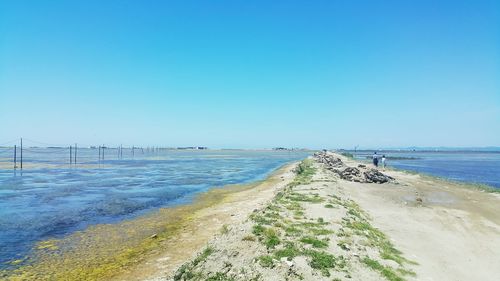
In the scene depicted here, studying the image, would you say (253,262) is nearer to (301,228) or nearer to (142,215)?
(301,228)

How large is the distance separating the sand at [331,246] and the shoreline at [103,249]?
91cm

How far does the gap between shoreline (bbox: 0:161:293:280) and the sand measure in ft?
3.00

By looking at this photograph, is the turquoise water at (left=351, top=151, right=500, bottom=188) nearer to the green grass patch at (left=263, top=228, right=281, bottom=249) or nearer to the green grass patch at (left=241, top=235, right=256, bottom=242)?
the green grass patch at (left=263, top=228, right=281, bottom=249)

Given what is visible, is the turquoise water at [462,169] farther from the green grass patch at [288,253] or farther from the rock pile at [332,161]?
the green grass patch at [288,253]

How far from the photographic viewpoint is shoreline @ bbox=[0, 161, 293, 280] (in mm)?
13328

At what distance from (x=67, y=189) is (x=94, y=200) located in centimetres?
999

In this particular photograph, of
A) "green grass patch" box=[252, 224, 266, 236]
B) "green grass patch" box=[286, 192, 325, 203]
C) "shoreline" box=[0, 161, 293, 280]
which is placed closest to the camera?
"shoreline" box=[0, 161, 293, 280]

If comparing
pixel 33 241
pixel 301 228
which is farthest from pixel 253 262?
pixel 33 241

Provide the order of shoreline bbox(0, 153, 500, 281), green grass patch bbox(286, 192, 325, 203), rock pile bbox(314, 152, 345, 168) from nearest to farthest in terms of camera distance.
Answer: shoreline bbox(0, 153, 500, 281)
green grass patch bbox(286, 192, 325, 203)
rock pile bbox(314, 152, 345, 168)

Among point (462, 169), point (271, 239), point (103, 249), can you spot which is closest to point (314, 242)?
point (271, 239)

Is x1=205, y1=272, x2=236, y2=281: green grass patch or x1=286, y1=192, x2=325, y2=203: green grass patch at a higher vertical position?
x1=286, y1=192, x2=325, y2=203: green grass patch

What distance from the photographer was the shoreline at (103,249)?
13.3 metres

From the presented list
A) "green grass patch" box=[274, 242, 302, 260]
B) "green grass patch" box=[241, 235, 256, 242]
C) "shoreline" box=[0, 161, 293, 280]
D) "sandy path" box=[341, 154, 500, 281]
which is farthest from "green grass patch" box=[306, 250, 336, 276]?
"shoreline" box=[0, 161, 293, 280]

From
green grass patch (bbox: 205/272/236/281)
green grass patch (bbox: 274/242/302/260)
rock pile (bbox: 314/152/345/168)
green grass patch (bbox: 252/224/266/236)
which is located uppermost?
rock pile (bbox: 314/152/345/168)
